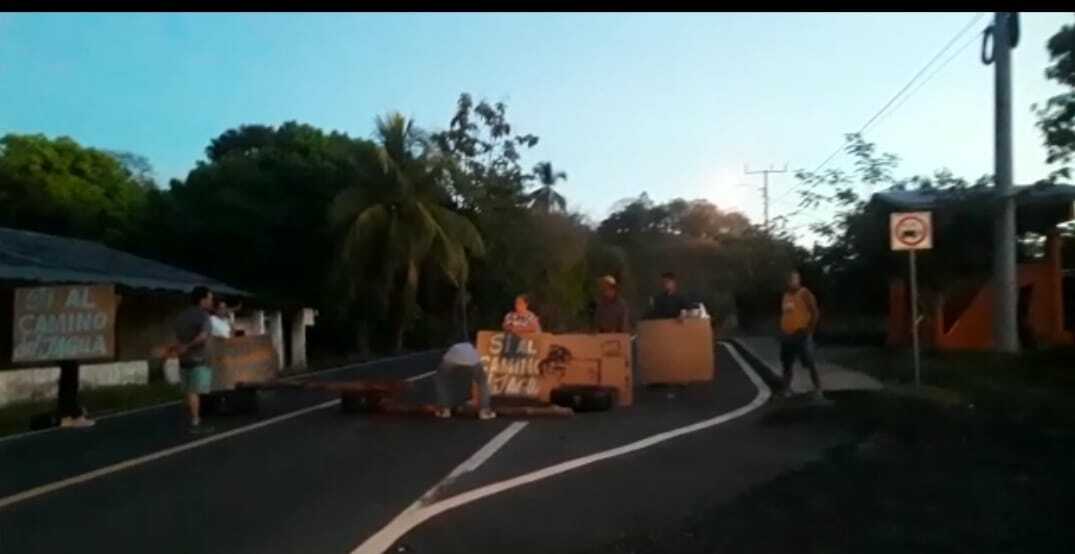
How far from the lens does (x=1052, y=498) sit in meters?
9.38

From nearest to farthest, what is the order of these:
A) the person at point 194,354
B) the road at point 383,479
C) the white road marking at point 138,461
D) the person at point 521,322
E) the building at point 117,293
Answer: the road at point 383,479 → the white road marking at point 138,461 → the person at point 194,354 → the person at point 521,322 → the building at point 117,293

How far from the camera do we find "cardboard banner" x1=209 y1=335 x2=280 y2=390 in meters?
18.5

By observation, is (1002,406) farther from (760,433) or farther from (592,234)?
(592,234)

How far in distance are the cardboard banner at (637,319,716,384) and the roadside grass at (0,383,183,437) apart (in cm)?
849

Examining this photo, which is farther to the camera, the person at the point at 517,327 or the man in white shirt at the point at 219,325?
the person at the point at 517,327

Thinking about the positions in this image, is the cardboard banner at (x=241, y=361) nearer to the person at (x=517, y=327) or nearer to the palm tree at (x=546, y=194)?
the person at (x=517, y=327)

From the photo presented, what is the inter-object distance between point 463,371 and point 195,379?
328 centimetres

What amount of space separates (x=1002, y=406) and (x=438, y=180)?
33.5 metres

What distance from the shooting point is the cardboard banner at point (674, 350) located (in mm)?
21312

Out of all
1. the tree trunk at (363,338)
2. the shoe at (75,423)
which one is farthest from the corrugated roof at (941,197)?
the tree trunk at (363,338)

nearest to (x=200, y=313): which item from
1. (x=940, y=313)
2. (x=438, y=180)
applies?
(x=940, y=313)

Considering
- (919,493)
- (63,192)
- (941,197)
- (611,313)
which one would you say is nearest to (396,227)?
(63,192)

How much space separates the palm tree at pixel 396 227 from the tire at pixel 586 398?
27.0 metres

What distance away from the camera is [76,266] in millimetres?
29281
